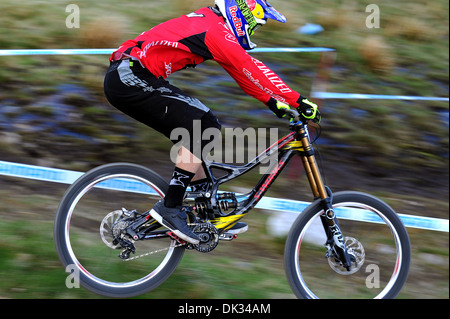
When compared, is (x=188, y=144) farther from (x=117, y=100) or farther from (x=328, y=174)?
(x=328, y=174)

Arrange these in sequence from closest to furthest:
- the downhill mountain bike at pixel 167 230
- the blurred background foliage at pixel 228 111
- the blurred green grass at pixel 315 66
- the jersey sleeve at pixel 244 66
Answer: the jersey sleeve at pixel 244 66 < the downhill mountain bike at pixel 167 230 < the blurred background foliage at pixel 228 111 < the blurred green grass at pixel 315 66

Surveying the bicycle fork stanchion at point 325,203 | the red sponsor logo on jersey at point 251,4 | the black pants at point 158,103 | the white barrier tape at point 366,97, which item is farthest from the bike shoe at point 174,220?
the white barrier tape at point 366,97

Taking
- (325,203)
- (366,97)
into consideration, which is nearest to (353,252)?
(325,203)

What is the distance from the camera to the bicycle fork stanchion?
3.95m

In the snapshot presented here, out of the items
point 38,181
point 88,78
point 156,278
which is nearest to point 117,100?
point 156,278

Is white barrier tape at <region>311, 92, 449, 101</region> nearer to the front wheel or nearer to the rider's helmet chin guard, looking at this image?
the front wheel

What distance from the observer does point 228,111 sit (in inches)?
267

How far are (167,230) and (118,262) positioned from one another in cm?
47

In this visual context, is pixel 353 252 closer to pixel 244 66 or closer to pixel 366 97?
pixel 244 66

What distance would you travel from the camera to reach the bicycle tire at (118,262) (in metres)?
3.79

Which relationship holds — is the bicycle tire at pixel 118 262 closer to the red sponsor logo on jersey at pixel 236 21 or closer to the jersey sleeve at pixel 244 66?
the jersey sleeve at pixel 244 66

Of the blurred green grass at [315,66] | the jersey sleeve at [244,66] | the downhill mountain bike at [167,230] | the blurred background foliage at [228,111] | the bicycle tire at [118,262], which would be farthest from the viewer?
the blurred green grass at [315,66]

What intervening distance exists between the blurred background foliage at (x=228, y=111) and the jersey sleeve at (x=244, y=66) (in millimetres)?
1597

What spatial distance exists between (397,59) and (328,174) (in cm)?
351
